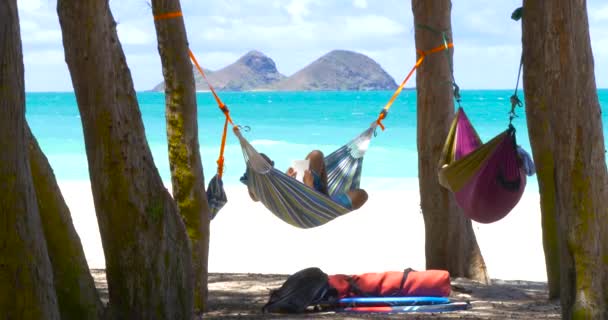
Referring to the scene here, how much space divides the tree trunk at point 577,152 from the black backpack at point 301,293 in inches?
48.2

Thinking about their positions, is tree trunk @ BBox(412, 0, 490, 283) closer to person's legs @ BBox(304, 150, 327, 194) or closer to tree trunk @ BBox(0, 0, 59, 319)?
person's legs @ BBox(304, 150, 327, 194)

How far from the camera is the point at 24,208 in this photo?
7.48 feet

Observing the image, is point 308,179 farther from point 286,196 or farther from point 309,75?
point 309,75

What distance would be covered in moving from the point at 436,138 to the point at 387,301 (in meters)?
0.98

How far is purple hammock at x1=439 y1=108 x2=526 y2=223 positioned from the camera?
386cm

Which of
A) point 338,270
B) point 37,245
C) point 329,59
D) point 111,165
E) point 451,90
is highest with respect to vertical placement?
point 329,59

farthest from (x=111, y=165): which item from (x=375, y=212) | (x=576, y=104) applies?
(x=375, y=212)

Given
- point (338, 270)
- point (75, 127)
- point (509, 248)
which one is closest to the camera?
point (338, 270)

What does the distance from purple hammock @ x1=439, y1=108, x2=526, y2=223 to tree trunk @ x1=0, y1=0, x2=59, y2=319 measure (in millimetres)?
2001

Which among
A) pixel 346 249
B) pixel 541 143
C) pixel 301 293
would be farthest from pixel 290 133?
pixel 541 143

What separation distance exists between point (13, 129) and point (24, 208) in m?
0.18

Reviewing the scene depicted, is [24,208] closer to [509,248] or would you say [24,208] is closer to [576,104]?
[576,104]

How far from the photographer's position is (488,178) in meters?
3.92

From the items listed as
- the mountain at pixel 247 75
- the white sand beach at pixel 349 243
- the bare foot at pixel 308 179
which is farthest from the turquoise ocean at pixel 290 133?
the mountain at pixel 247 75
